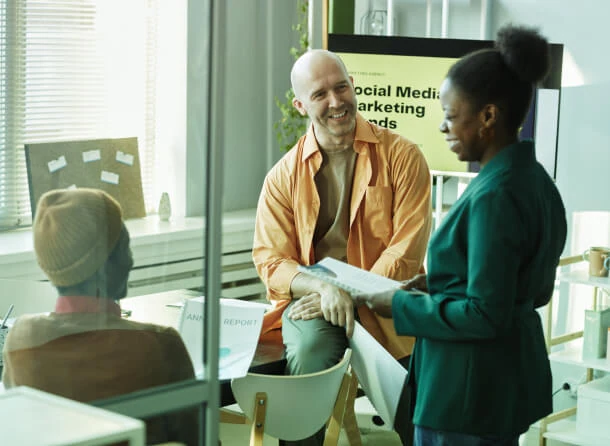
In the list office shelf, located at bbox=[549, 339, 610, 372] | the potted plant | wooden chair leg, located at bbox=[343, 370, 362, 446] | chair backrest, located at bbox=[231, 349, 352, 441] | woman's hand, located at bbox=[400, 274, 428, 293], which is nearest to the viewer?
woman's hand, located at bbox=[400, 274, 428, 293]

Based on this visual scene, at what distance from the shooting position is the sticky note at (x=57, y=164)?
4.94 feet

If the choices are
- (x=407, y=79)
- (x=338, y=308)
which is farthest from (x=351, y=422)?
(x=407, y=79)

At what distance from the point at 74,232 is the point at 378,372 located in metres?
1.34

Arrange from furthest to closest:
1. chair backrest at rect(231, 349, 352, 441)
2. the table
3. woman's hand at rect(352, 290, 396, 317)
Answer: chair backrest at rect(231, 349, 352, 441) → woman's hand at rect(352, 290, 396, 317) → the table

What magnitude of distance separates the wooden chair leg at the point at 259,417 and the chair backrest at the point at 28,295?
3.13 ft

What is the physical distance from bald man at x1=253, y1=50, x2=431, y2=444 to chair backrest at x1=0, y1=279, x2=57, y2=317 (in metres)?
1.40

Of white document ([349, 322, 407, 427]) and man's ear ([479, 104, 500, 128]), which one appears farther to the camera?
white document ([349, 322, 407, 427])

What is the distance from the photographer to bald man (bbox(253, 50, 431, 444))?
123 inches

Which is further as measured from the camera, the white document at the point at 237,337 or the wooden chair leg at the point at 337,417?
the wooden chair leg at the point at 337,417

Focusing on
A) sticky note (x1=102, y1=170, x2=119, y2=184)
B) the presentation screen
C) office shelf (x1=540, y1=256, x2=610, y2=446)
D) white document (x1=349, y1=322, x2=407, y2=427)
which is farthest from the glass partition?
the presentation screen

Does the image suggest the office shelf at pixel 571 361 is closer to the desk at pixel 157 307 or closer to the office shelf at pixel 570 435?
the office shelf at pixel 570 435

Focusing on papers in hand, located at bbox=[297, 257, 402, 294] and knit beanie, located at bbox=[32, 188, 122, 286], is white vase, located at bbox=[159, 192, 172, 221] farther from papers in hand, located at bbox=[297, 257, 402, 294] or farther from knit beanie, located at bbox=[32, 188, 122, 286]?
papers in hand, located at bbox=[297, 257, 402, 294]

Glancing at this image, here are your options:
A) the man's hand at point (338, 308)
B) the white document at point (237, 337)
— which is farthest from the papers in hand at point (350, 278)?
the man's hand at point (338, 308)

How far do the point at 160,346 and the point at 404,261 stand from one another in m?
1.56
